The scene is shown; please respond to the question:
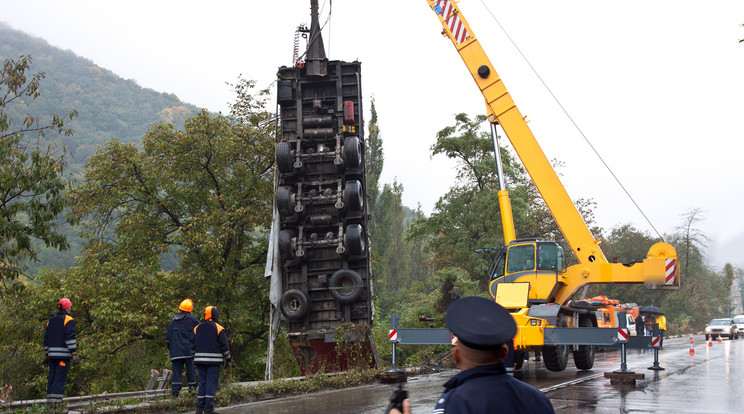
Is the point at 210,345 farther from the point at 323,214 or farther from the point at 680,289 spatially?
the point at 680,289

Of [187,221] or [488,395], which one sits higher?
[187,221]

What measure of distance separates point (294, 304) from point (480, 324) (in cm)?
1471

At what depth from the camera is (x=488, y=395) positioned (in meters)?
2.50

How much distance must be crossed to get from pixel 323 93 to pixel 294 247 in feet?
14.7

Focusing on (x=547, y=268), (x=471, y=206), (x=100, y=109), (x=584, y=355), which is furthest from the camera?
(x=100, y=109)

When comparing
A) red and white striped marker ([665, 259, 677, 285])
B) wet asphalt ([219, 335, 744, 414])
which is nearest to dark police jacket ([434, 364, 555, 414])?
wet asphalt ([219, 335, 744, 414])

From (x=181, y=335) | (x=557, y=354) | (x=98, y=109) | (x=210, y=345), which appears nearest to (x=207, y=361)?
(x=210, y=345)

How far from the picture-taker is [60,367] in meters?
9.45

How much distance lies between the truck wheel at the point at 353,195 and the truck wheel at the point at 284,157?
167 cm

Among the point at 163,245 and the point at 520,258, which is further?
the point at 163,245

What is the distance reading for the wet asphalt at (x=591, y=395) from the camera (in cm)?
937

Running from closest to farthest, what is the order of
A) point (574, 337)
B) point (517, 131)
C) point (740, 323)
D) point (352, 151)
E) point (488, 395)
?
point (488, 395) < point (574, 337) < point (517, 131) < point (352, 151) < point (740, 323)

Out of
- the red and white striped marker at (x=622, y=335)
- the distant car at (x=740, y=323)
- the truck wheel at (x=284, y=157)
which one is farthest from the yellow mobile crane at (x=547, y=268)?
the distant car at (x=740, y=323)

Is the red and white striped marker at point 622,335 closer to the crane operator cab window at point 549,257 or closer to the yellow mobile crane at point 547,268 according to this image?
the yellow mobile crane at point 547,268
